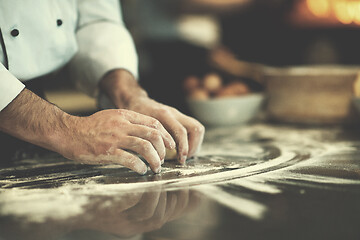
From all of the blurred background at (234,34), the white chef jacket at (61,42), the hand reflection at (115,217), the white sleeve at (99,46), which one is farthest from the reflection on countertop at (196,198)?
the blurred background at (234,34)

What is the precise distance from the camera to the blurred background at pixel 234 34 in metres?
2.54

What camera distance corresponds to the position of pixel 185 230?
1.55 ft

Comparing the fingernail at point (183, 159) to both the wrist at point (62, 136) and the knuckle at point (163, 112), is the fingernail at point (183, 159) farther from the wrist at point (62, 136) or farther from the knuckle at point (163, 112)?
the wrist at point (62, 136)

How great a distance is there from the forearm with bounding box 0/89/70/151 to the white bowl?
0.71 metres

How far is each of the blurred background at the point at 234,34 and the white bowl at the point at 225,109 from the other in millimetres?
861

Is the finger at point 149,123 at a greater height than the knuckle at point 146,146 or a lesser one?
greater

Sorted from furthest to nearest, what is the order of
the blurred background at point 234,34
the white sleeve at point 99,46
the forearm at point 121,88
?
1. the blurred background at point 234,34
2. the white sleeve at point 99,46
3. the forearm at point 121,88

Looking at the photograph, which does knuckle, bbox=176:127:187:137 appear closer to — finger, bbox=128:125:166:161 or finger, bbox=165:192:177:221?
finger, bbox=128:125:166:161

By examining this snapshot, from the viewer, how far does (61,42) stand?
103 centimetres

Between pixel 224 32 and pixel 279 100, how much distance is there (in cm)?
169

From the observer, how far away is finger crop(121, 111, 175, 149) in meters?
0.76

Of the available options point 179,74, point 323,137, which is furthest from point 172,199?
point 179,74

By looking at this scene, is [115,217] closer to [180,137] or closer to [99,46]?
[180,137]

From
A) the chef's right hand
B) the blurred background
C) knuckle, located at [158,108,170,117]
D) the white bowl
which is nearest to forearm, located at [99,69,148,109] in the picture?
knuckle, located at [158,108,170,117]
